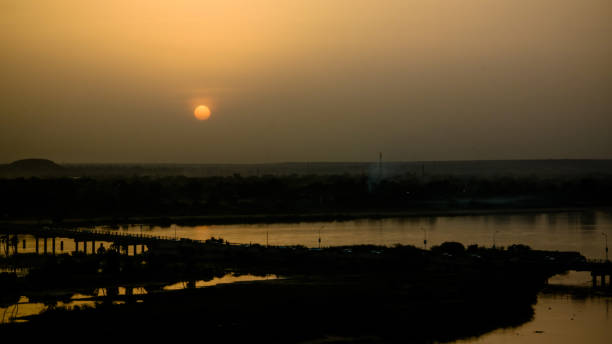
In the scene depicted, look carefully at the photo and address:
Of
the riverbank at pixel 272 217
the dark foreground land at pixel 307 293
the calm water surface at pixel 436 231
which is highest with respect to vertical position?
the riverbank at pixel 272 217

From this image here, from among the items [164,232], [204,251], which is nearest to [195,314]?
[204,251]

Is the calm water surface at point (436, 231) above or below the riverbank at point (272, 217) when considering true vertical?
below

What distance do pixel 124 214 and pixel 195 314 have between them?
334 feet

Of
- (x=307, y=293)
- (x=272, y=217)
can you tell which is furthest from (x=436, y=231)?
(x=307, y=293)

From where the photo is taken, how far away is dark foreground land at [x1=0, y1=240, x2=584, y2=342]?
4725cm

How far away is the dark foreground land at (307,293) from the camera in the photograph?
47250 mm

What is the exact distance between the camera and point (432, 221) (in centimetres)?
14050

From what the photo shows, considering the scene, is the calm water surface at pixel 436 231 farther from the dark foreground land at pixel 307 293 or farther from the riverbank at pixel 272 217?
the dark foreground land at pixel 307 293

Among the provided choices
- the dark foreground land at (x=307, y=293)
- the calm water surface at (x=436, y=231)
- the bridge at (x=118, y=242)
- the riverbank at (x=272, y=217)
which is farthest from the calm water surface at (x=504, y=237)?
the riverbank at (x=272, y=217)

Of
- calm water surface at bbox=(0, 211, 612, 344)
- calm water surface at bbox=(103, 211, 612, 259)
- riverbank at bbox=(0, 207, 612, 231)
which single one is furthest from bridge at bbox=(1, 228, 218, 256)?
riverbank at bbox=(0, 207, 612, 231)

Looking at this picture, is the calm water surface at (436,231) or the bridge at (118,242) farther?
the calm water surface at (436,231)

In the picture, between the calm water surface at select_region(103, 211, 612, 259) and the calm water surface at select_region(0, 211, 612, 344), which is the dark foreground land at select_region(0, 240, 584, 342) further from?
the calm water surface at select_region(103, 211, 612, 259)

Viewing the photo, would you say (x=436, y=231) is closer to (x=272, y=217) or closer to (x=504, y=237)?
(x=504, y=237)

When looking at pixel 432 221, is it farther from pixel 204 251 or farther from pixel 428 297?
pixel 428 297
